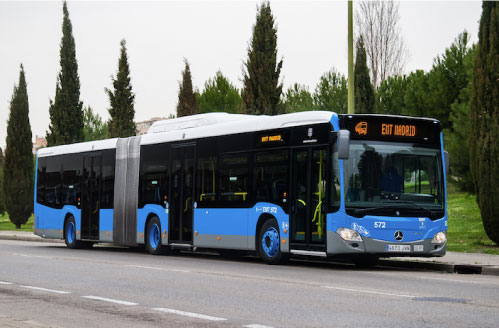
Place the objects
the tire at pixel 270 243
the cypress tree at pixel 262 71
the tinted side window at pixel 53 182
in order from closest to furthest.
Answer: the tire at pixel 270 243 < the tinted side window at pixel 53 182 < the cypress tree at pixel 262 71

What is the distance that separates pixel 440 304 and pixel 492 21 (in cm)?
1335

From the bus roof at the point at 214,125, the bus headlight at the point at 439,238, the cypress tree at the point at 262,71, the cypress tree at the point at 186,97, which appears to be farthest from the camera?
the cypress tree at the point at 186,97

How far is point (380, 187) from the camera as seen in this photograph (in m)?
17.3

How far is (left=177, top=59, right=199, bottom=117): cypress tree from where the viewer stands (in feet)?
179

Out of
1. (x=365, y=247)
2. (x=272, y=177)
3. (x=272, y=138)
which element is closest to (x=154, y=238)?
(x=272, y=177)

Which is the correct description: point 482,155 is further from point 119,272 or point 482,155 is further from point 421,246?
point 119,272

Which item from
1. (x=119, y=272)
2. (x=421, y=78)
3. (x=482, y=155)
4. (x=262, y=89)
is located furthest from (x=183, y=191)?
(x=421, y=78)

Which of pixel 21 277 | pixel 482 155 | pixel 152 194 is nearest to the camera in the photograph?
pixel 21 277

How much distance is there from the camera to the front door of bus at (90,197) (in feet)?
91.3

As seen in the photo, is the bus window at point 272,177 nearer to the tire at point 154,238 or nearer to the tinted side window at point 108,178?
the tire at point 154,238

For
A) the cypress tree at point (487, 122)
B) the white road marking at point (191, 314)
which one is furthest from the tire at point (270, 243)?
the white road marking at point (191, 314)

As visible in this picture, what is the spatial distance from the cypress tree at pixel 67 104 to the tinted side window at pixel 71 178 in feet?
73.2

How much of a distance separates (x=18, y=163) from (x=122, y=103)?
24.0 feet

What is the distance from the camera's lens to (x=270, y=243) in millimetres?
19375
